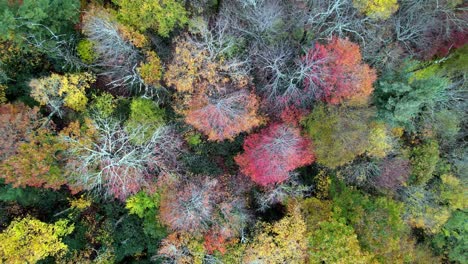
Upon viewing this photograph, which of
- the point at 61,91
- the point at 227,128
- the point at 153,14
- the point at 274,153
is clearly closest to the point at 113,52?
the point at 153,14

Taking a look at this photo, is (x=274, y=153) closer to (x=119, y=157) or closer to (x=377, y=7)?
(x=119, y=157)

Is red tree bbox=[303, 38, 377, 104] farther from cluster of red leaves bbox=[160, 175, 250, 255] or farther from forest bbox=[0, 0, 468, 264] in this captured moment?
cluster of red leaves bbox=[160, 175, 250, 255]

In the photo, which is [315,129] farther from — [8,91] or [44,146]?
[8,91]

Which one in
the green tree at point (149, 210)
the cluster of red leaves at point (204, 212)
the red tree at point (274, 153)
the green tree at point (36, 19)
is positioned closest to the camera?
the green tree at point (36, 19)

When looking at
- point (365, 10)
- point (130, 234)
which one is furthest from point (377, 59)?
point (130, 234)

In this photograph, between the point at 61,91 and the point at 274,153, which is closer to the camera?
the point at 61,91

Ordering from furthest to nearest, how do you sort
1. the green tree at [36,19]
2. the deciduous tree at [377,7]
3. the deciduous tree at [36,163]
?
the deciduous tree at [377,7] < the deciduous tree at [36,163] < the green tree at [36,19]

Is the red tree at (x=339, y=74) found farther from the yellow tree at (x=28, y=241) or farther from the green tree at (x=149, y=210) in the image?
the yellow tree at (x=28, y=241)

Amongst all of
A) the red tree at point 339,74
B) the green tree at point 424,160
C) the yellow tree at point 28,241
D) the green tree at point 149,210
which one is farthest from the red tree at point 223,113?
the green tree at point 424,160
